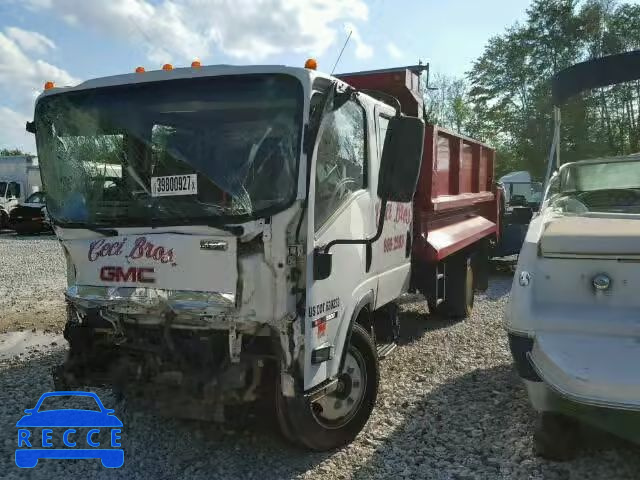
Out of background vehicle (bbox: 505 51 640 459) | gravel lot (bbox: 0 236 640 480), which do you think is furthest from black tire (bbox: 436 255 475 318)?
background vehicle (bbox: 505 51 640 459)

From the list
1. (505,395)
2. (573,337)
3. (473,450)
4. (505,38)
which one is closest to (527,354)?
(573,337)

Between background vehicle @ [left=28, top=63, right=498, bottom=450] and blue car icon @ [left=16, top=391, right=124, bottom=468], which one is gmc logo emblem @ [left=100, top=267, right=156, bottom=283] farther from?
blue car icon @ [left=16, top=391, right=124, bottom=468]

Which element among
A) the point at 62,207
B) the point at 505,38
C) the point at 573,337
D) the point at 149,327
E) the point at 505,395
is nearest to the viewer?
the point at 573,337

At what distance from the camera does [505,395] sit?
191 inches

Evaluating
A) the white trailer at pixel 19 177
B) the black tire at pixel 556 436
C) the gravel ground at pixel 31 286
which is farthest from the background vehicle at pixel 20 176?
the black tire at pixel 556 436

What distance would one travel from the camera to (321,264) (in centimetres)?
345

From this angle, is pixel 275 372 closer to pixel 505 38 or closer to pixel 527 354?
pixel 527 354

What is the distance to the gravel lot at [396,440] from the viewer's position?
11.9 ft

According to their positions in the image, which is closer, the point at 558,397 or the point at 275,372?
the point at 558,397

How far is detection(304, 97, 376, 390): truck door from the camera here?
344 centimetres

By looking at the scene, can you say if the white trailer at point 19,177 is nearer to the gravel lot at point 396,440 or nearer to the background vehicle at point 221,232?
the gravel lot at point 396,440

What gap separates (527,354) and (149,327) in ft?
7.32

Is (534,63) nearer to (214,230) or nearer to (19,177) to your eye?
(19,177)

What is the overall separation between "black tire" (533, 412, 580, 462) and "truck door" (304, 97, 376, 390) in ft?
4.26
